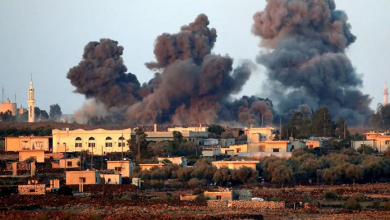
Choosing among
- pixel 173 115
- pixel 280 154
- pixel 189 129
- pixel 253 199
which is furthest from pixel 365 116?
pixel 253 199

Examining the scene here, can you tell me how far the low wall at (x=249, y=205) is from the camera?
47.9 meters

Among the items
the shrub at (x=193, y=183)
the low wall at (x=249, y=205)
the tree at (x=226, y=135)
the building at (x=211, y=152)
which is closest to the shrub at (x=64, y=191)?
the low wall at (x=249, y=205)

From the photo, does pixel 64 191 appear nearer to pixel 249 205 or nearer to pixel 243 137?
pixel 249 205

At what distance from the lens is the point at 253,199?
49844 millimetres

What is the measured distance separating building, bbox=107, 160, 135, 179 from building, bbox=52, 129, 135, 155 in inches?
555

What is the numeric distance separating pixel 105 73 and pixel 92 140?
24.2 m

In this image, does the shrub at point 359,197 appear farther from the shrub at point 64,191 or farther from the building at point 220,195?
the shrub at point 64,191

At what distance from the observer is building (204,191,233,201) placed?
50438 millimetres

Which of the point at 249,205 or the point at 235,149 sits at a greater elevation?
the point at 235,149

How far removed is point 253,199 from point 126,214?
8228mm

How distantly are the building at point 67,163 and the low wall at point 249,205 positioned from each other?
18994 millimetres

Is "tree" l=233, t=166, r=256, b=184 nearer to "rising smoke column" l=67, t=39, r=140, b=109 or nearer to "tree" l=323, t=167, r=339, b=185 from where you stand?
"tree" l=323, t=167, r=339, b=185

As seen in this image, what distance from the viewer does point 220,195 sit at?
51156mm

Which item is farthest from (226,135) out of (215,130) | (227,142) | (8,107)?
(8,107)
